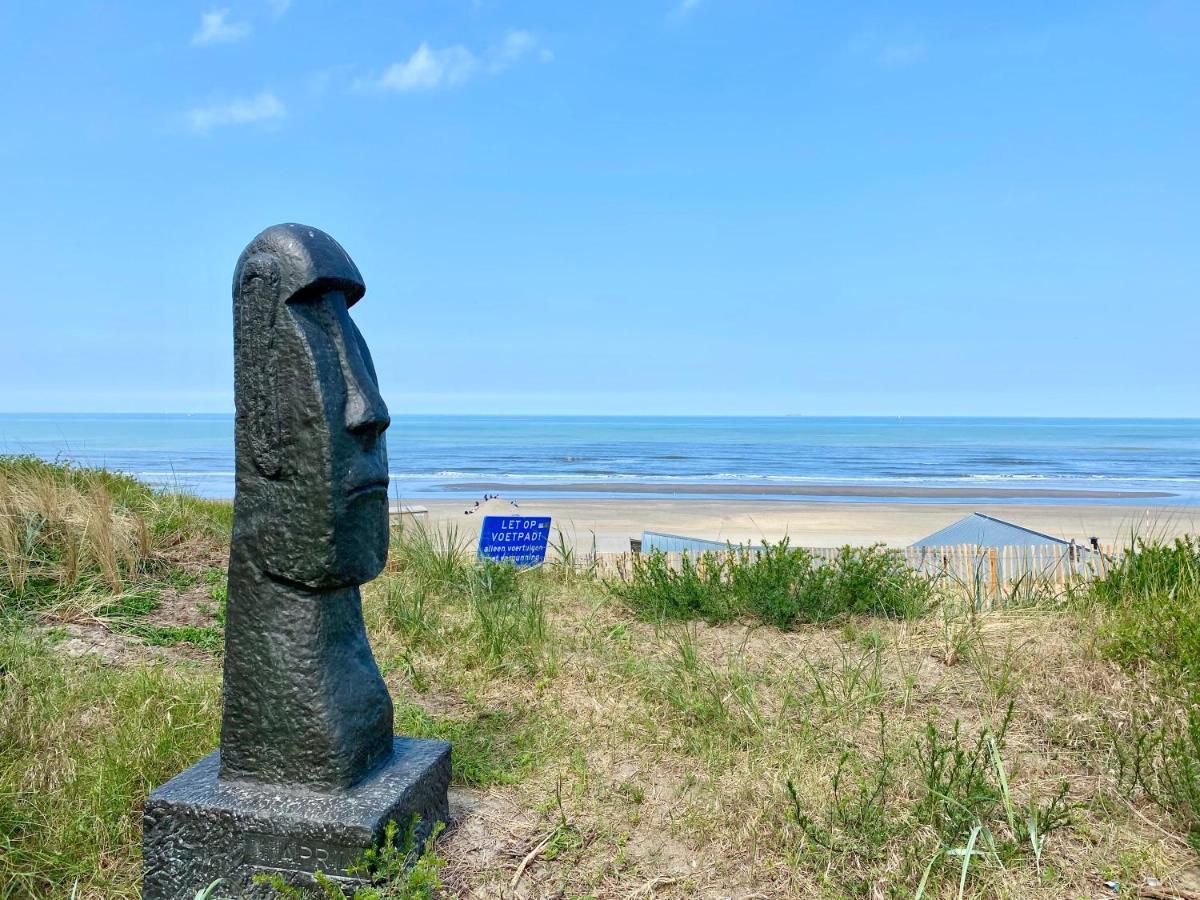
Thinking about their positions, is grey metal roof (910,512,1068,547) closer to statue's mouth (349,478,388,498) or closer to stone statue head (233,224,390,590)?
statue's mouth (349,478,388,498)

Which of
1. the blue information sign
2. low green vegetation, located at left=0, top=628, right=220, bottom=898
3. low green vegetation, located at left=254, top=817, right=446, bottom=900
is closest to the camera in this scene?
low green vegetation, located at left=254, top=817, right=446, bottom=900

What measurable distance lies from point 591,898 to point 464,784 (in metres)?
0.93

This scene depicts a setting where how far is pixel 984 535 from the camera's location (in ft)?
30.4

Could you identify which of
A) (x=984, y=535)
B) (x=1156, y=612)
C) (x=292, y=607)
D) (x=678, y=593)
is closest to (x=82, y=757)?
(x=292, y=607)

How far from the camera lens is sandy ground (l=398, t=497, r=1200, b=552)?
56.1 feet

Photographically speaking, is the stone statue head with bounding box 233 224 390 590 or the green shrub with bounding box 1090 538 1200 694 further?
the green shrub with bounding box 1090 538 1200 694

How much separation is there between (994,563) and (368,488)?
6.19 m

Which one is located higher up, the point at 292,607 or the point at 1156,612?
the point at 292,607

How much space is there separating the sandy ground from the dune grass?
8.37 meters

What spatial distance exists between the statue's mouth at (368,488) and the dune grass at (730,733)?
1.22 meters

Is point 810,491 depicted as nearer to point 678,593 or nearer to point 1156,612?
point 678,593

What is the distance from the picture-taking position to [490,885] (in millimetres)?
3047

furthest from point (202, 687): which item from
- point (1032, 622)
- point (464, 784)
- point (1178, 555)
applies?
point (1178, 555)

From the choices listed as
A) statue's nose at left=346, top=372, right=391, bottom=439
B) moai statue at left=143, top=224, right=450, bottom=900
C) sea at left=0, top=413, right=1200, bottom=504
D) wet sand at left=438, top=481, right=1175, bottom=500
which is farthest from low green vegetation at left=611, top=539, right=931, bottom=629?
wet sand at left=438, top=481, right=1175, bottom=500
